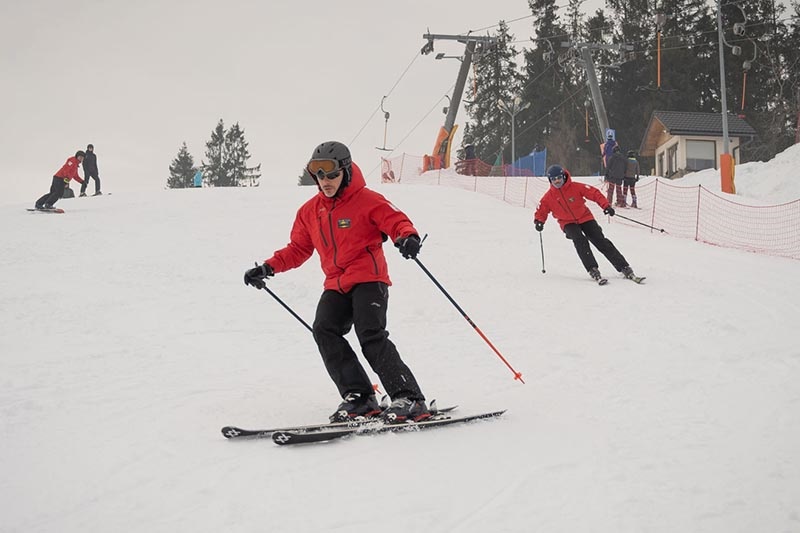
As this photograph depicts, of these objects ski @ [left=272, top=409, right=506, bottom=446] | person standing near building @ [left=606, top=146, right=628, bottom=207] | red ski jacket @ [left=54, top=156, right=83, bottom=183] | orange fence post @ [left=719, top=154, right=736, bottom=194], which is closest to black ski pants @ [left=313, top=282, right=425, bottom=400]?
ski @ [left=272, top=409, right=506, bottom=446]

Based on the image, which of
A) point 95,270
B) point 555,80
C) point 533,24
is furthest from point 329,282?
point 533,24

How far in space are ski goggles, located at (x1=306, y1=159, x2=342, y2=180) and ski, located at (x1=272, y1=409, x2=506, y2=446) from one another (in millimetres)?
1428

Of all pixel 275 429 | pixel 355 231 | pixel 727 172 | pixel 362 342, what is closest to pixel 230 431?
pixel 275 429

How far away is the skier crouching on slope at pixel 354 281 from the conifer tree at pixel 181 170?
8373cm

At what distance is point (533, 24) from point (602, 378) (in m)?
56.9

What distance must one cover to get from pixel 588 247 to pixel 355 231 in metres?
5.99

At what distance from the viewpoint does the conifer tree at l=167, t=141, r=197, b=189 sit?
84062 mm

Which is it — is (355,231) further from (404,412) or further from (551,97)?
(551,97)

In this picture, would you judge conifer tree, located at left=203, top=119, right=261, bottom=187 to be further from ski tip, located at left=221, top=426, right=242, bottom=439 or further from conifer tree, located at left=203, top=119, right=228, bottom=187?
ski tip, located at left=221, top=426, right=242, bottom=439

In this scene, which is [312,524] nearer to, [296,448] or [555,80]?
[296,448]

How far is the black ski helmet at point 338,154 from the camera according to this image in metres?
4.03

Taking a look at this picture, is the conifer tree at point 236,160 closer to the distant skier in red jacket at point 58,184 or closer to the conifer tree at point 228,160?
the conifer tree at point 228,160

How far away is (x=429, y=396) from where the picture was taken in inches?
193

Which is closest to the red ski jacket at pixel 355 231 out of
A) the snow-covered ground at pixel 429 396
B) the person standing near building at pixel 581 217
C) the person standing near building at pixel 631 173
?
the snow-covered ground at pixel 429 396
